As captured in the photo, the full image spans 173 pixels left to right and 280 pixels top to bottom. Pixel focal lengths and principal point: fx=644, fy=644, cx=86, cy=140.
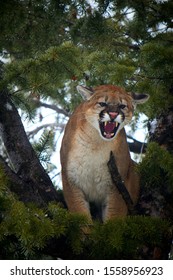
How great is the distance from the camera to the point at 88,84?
8625 millimetres

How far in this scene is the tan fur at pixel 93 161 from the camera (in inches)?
284

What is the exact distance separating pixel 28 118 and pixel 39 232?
2.68m

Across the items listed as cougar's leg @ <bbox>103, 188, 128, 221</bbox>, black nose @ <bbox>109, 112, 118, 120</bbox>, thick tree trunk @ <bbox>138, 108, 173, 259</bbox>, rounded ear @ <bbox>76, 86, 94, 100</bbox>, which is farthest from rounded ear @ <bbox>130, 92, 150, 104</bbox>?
cougar's leg @ <bbox>103, 188, 128, 221</bbox>

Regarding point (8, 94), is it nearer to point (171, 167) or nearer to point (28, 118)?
point (28, 118)

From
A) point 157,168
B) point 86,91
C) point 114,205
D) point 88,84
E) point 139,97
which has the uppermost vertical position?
point 88,84

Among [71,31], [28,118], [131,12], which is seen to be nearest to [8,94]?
[28,118]

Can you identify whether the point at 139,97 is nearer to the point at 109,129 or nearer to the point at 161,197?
the point at 109,129

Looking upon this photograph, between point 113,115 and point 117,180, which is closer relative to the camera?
point 117,180

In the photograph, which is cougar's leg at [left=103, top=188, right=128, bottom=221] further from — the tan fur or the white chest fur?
the white chest fur

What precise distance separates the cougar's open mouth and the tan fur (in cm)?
19

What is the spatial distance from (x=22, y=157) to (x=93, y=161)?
2.62 feet

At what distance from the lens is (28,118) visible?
7836mm

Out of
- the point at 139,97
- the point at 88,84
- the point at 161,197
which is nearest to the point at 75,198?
the point at 161,197
